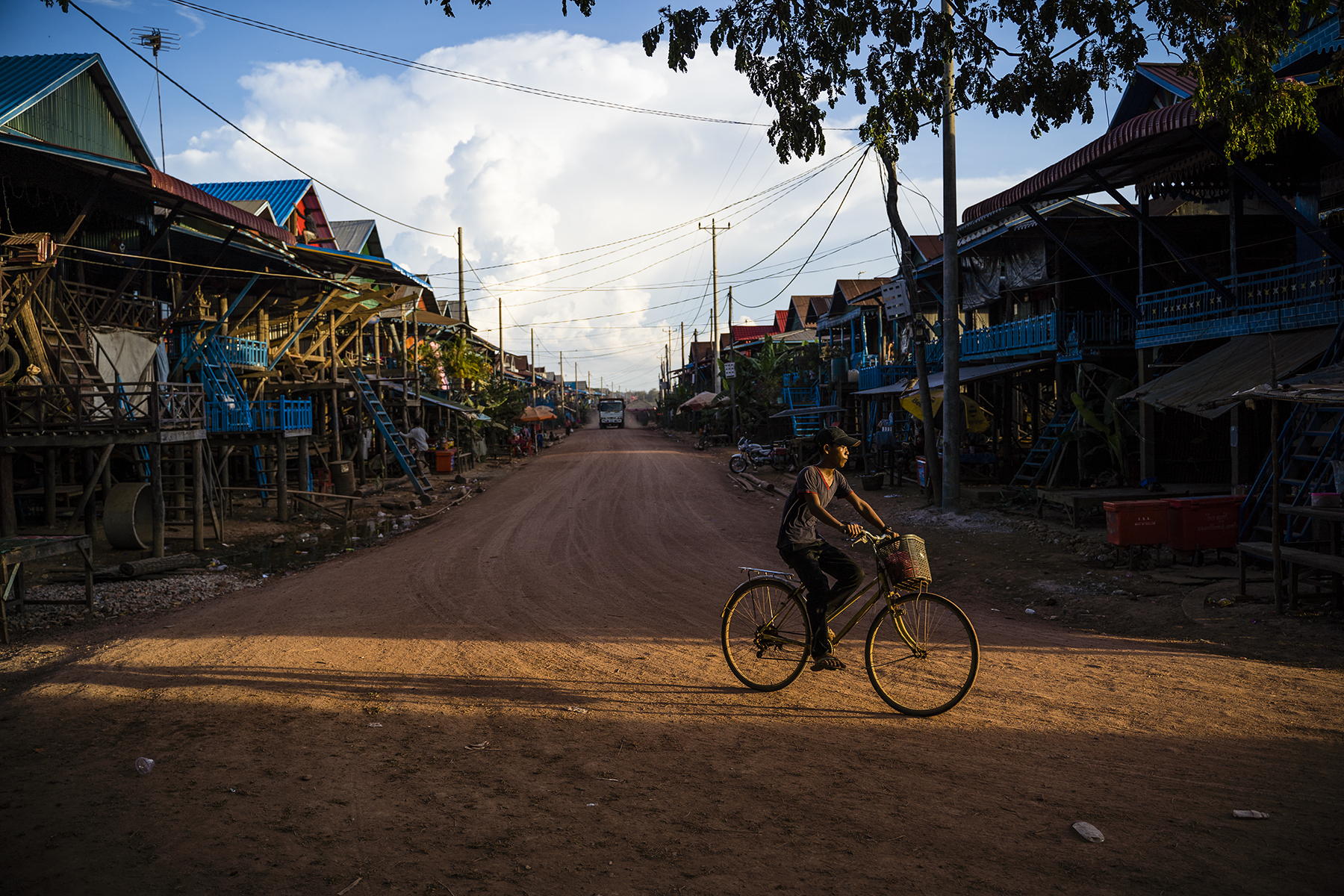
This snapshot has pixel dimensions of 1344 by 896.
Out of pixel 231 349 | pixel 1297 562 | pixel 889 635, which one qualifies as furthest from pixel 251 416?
pixel 1297 562

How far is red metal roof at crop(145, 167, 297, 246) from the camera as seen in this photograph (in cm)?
1443

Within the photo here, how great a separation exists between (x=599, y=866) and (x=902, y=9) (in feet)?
24.0

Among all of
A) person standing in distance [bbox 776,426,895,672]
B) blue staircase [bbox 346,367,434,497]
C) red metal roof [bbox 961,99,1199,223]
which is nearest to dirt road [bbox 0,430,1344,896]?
person standing in distance [bbox 776,426,895,672]

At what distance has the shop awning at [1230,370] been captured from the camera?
37.8 ft

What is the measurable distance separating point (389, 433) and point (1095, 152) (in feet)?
62.3

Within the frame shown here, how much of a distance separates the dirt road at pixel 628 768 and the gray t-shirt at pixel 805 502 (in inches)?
45.1

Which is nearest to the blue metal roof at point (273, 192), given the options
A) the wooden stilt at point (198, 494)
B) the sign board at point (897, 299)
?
the wooden stilt at point (198, 494)

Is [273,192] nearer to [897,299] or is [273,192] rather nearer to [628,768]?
[897,299]

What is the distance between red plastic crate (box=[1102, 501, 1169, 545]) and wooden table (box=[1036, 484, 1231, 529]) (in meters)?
2.73

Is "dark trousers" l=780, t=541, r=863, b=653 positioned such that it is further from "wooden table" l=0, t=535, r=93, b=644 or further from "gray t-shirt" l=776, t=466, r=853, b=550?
"wooden table" l=0, t=535, r=93, b=644

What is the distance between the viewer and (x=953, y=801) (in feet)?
13.8

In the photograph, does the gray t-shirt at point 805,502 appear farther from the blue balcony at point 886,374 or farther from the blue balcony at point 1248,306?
the blue balcony at point 886,374

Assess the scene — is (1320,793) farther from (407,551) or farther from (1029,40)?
(407,551)

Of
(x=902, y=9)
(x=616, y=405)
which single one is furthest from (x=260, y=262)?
(x=616, y=405)
